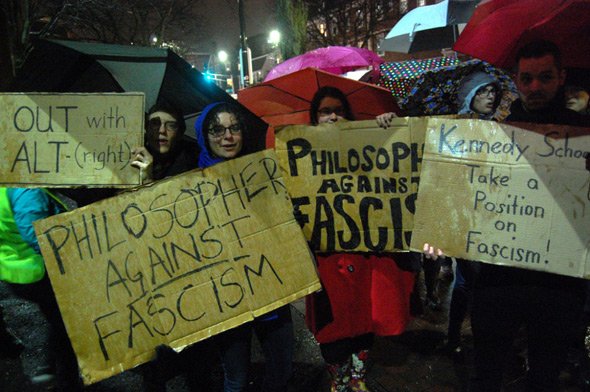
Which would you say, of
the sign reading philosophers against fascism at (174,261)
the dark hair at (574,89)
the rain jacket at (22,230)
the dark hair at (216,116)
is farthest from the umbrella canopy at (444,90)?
the rain jacket at (22,230)

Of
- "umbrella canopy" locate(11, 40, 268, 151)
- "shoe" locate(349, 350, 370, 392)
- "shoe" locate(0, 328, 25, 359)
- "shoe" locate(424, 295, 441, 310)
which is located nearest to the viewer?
"shoe" locate(349, 350, 370, 392)

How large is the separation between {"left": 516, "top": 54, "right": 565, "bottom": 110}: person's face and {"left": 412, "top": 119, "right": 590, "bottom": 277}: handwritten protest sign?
15cm

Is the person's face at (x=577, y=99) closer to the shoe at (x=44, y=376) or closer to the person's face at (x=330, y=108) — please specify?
the person's face at (x=330, y=108)

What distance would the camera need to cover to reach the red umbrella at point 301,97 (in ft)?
8.43

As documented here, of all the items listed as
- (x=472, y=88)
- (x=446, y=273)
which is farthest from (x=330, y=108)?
(x=446, y=273)

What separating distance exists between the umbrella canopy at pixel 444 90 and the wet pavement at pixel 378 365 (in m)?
2.15

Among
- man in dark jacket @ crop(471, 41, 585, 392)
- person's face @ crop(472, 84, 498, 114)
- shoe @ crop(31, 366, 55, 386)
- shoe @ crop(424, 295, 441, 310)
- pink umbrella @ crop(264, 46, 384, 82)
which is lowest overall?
shoe @ crop(424, 295, 441, 310)

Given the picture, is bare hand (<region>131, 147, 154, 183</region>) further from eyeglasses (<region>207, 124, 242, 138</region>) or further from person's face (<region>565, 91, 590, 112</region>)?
person's face (<region>565, 91, 590, 112</region>)

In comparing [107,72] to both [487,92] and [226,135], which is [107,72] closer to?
[226,135]

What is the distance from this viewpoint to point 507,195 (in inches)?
69.2

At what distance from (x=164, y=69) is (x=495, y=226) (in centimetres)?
244

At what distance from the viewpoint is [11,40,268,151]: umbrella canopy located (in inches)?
105

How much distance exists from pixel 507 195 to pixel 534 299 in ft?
1.60

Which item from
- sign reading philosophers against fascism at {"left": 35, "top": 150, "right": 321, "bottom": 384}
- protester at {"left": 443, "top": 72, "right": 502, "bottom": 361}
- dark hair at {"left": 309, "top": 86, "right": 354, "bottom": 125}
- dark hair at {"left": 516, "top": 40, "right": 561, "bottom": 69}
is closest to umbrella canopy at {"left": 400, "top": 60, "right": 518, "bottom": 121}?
protester at {"left": 443, "top": 72, "right": 502, "bottom": 361}
